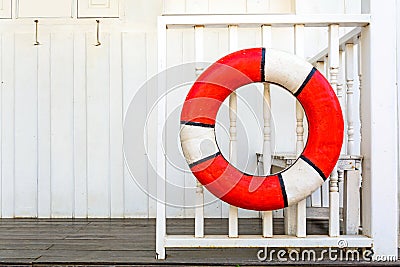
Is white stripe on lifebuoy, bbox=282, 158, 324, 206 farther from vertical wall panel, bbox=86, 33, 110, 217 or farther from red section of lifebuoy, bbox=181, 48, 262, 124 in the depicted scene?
vertical wall panel, bbox=86, 33, 110, 217

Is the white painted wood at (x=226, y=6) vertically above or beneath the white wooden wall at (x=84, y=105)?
above

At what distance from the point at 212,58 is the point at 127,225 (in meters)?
1.18

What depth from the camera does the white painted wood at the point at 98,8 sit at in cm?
383

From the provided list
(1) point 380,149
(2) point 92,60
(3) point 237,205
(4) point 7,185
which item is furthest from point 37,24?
(1) point 380,149

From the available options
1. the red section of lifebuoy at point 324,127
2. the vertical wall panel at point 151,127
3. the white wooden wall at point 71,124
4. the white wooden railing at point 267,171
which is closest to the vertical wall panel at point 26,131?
the white wooden wall at point 71,124

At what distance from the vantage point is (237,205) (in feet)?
7.65

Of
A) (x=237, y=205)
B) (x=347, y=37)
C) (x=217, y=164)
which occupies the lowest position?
(x=237, y=205)

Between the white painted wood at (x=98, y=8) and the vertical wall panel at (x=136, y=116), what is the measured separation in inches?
6.7

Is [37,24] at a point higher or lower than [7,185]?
higher

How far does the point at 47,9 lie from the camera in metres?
3.82

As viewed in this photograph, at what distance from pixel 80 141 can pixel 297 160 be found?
1.87m

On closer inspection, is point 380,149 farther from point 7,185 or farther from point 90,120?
point 7,185

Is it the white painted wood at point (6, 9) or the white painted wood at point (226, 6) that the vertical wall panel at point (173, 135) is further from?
the white painted wood at point (6, 9)

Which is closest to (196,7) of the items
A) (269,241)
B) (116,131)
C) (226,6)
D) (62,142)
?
(226,6)
